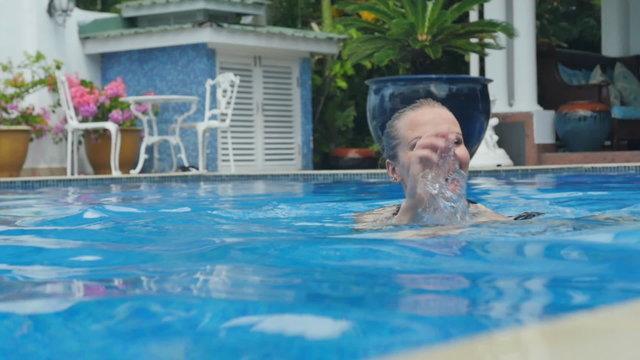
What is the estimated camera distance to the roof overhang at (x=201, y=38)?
14.2m

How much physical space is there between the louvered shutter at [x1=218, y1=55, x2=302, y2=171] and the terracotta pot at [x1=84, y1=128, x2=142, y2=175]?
131 centimetres

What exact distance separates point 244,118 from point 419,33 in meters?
3.39

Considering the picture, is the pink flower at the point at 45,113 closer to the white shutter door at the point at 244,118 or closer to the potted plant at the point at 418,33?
the white shutter door at the point at 244,118

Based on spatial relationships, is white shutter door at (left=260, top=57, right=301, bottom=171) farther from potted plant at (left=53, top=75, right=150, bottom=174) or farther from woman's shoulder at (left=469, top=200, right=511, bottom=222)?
woman's shoulder at (left=469, top=200, right=511, bottom=222)

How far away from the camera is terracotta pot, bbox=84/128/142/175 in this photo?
13961 millimetres

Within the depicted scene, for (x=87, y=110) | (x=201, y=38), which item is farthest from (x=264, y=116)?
(x=87, y=110)

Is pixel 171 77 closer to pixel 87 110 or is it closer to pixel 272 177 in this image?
pixel 87 110

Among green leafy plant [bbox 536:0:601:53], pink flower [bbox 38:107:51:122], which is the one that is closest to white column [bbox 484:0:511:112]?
green leafy plant [bbox 536:0:601:53]

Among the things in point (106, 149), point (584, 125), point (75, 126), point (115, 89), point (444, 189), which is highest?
point (115, 89)

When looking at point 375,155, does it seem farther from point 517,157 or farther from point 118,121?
point 118,121

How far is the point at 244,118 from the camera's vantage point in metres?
15.2

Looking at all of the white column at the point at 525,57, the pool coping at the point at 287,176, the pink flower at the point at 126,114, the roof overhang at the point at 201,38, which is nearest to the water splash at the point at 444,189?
the pool coping at the point at 287,176

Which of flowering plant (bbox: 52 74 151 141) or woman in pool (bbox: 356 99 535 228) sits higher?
flowering plant (bbox: 52 74 151 141)

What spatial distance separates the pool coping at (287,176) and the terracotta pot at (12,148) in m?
2.80
